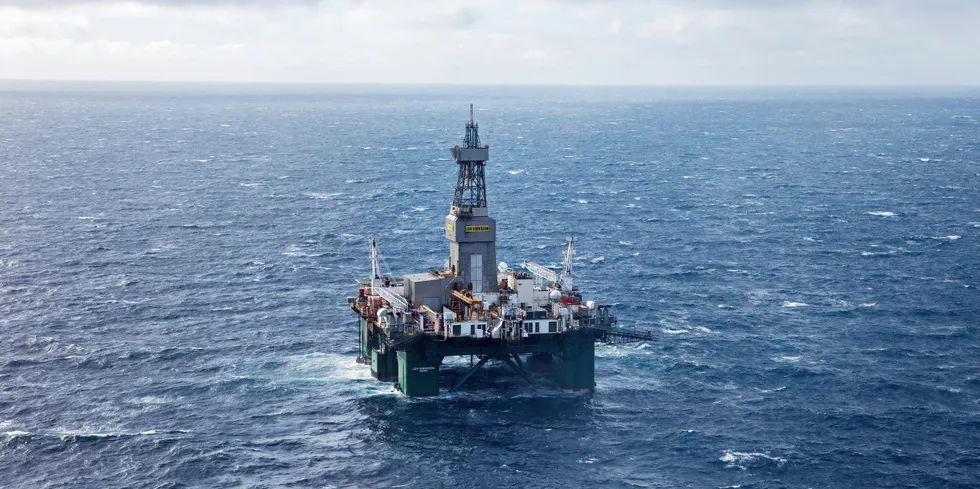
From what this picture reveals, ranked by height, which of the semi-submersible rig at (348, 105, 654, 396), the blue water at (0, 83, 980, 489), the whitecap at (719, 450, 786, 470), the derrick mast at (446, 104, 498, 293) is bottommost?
the whitecap at (719, 450, 786, 470)

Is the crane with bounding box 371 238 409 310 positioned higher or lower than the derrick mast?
lower

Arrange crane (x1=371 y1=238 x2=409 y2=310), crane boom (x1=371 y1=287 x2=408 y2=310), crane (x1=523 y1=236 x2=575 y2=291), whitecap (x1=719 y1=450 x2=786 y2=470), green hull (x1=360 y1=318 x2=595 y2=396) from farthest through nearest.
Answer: crane (x1=523 y1=236 x2=575 y2=291)
crane (x1=371 y1=238 x2=409 y2=310)
crane boom (x1=371 y1=287 x2=408 y2=310)
green hull (x1=360 y1=318 x2=595 y2=396)
whitecap (x1=719 y1=450 x2=786 y2=470)

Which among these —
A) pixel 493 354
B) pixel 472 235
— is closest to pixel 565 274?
pixel 472 235

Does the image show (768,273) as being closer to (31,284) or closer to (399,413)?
(399,413)

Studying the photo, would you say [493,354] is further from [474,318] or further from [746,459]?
[746,459]

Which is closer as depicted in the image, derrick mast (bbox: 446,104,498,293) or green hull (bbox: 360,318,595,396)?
green hull (bbox: 360,318,595,396)

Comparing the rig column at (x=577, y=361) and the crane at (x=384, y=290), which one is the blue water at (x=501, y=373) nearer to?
the rig column at (x=577, y=361)

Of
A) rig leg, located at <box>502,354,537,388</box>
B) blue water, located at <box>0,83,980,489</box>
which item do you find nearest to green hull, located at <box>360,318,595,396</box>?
rig leg, located at <box>502,354,537,388</box>

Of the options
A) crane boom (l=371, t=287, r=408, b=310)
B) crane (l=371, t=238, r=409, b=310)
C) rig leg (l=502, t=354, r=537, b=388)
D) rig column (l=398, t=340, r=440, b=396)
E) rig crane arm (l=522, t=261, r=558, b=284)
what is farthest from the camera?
rig crane arm (l=522, t=261, r=558, b=284)

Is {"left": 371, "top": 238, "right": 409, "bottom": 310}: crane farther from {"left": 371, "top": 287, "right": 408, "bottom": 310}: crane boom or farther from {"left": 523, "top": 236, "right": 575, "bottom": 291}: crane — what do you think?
{"left": 523, "top": 236, "right": 575, "bottom": 291}: crane
